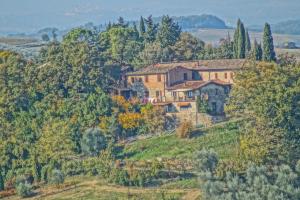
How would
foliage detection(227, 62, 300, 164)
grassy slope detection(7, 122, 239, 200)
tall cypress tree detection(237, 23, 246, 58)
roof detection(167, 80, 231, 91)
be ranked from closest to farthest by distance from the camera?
grassy slope detection(7, 122, 239, 200), foliage detection(227, 62, 300, 164), roof detection(167, 80, 231, 91), tall cypress tree detection(237, 23, 246, 58)

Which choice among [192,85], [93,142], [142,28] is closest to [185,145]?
[93,142]

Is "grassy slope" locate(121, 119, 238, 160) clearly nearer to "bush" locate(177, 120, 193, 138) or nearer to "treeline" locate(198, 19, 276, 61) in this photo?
"bush" locate(177, 120, 193, 138)

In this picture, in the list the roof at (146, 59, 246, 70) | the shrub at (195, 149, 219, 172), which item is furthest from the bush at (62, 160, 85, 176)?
the roof at (146, 59, 246, 70)

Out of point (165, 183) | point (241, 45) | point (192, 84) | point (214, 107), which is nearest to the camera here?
point (165, 183)

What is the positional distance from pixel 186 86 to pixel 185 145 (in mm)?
9609

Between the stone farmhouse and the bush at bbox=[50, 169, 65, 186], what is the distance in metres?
13.2

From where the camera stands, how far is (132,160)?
5269 cm

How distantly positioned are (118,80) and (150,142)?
41.7ft

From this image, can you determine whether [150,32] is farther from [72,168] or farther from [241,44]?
[72,168]

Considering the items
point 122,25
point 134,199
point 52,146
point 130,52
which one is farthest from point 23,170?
point 122,25

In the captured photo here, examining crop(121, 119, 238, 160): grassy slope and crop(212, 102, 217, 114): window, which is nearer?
crop(121, 119, 238, 160): grassy slope

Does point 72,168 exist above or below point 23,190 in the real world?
above

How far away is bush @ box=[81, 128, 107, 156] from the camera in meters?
54.8

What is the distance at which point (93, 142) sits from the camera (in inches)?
2156
